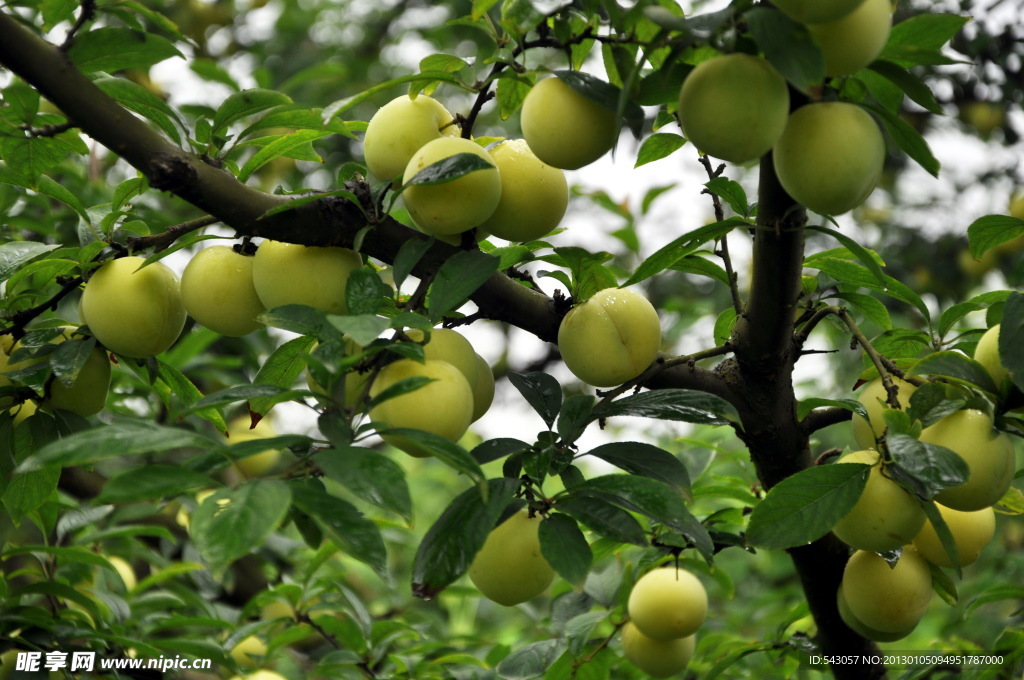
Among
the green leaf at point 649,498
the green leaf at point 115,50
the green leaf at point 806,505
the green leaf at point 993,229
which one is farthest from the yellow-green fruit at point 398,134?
the green leaf at point 993,229

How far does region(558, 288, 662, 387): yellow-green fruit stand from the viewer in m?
0.78

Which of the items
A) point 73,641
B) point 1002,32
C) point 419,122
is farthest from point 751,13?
point 1002,32

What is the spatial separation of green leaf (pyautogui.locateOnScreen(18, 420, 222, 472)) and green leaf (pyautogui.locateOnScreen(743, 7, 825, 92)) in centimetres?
44

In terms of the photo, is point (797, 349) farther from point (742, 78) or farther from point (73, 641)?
point (73, 641)

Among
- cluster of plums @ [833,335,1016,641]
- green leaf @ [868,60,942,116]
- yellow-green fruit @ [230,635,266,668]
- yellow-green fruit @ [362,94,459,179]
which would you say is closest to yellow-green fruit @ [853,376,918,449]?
cluster of plums @ [833,335,1016,641]

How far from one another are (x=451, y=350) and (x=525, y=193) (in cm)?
15

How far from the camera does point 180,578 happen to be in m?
1.76

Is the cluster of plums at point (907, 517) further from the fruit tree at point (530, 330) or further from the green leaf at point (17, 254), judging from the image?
the green leaf at point (17, 254)

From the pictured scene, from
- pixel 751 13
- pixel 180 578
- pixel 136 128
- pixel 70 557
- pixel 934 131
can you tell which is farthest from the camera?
pixel 934 131

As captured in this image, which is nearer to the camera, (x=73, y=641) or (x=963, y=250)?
(x=73, y=641)

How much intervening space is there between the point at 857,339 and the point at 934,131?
2.18 metres

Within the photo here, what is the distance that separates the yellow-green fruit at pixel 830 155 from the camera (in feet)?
2.01

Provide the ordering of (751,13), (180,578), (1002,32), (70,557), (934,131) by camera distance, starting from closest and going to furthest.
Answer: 1. (751,13)
2. (70,557)
3. (180,578)
4. (1002,32)
5. (934,131)

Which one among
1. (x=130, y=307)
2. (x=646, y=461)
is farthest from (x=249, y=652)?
(x=646, y=461)
